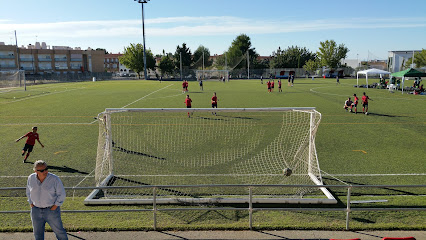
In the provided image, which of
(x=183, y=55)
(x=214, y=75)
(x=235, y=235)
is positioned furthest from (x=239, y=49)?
(x=235, y=235)

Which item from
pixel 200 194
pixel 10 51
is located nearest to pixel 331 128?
pixel 200 194

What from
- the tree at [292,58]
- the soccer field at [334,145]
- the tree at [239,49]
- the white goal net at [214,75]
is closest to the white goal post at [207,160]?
the soccer field at [334,145]

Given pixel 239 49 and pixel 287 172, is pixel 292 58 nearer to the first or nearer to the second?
pixel 239 49

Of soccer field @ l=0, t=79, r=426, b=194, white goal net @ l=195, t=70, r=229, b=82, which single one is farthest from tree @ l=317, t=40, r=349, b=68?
soccer field @ l=0, t=79, r=426, b=194

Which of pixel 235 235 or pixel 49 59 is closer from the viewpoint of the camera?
pixel 235 235

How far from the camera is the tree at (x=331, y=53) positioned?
90838mm

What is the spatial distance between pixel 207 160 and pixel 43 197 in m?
7.62

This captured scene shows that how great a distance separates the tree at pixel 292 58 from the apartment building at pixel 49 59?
57.6 metres

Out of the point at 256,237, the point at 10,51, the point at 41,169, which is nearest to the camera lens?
the point at 41,169

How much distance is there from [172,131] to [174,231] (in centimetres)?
1139

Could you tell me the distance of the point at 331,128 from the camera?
1875 cm

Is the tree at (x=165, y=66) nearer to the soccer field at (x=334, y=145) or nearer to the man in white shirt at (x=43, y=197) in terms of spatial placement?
the soccer field at (x=334, y=145)

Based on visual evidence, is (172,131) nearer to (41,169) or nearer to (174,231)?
(174,231)

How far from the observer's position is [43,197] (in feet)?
18.4
